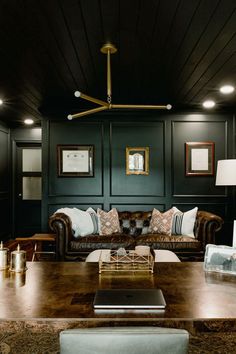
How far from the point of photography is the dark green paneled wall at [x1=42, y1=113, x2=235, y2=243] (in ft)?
17.4

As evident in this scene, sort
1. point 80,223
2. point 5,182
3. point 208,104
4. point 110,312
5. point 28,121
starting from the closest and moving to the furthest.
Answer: point 110,312 → point 80,223 → point 208,104 → point 28,121 → point 5,182

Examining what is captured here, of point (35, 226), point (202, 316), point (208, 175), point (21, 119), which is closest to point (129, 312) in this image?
point (202, 316)

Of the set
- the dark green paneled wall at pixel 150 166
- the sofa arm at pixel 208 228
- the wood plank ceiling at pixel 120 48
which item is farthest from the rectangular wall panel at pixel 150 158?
the sofa arm at pixel 208 228

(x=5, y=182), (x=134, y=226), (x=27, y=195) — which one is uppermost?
(x=5, y=182)

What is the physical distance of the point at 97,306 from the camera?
4.07 ft

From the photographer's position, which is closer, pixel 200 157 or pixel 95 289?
pixel 95 289

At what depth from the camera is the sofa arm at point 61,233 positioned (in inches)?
163

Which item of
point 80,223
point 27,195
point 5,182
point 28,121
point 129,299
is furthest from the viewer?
point 27,195

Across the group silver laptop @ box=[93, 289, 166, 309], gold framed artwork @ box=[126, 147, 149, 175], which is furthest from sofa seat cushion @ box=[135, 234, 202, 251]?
silver laptop @ box=[93, 289, 166, 309]

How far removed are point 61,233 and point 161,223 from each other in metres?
1.42

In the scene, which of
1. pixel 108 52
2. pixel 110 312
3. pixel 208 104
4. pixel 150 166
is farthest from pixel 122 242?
pixel 110 312

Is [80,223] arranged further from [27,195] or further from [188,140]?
Answer: [27,195]

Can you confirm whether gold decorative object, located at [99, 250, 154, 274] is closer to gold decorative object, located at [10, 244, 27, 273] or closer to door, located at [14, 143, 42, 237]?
gold decorative object, located at [10, 244, 27, 273]

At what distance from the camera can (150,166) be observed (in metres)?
5.31
